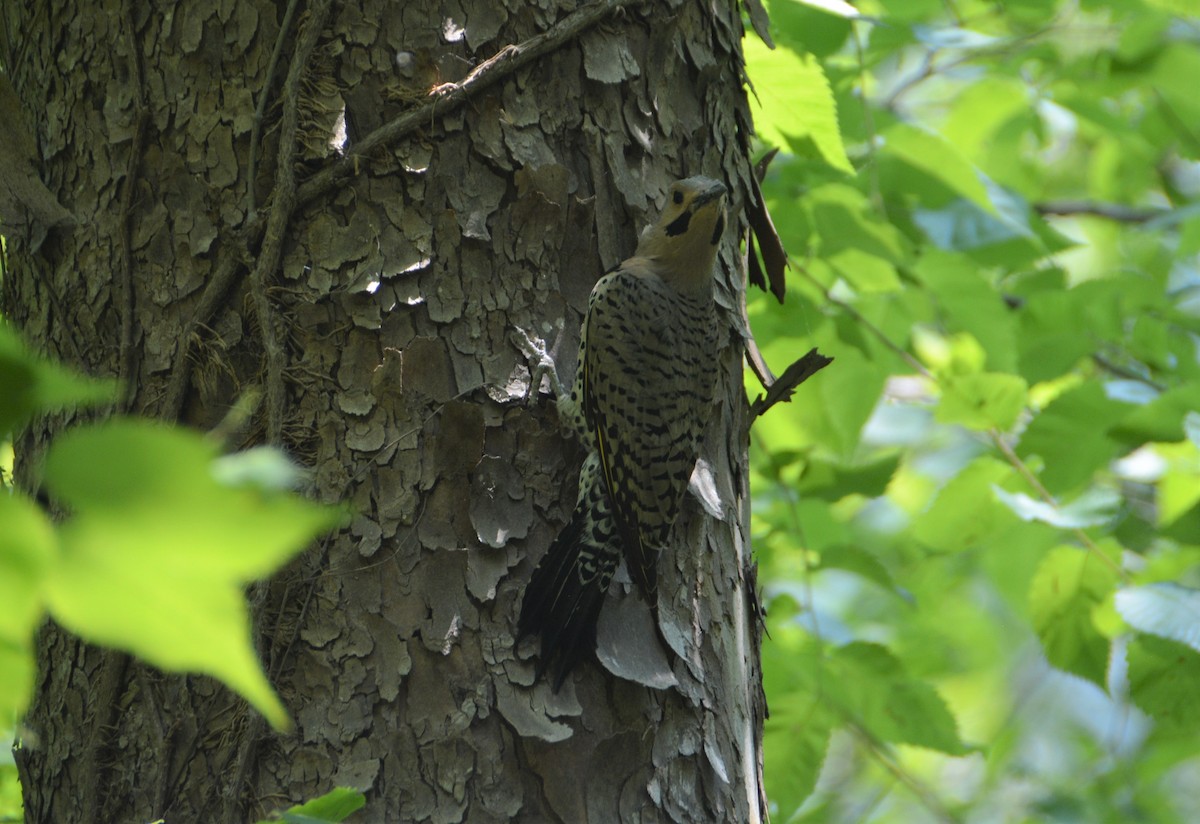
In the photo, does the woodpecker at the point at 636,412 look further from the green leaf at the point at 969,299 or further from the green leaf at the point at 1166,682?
the green leaf at the point at 1166,682

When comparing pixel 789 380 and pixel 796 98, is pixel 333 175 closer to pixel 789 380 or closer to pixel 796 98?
pixel 789 380

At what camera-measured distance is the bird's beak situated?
2.75 metres

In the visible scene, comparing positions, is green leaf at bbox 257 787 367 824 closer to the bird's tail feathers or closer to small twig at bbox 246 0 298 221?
the bird's tail feathers

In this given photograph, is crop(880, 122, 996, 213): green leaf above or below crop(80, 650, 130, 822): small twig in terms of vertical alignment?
above

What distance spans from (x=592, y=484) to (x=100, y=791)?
1.25 metres

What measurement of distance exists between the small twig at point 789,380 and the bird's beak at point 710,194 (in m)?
0.47

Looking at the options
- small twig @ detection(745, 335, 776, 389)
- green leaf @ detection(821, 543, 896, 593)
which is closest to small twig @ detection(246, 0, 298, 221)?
small twig @ detection(745, 335, 776, 389)

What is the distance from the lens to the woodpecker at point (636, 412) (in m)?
2.29

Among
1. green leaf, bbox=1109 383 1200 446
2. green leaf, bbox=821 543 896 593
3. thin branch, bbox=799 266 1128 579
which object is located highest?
green leaf, bbox=1109 383 1200 446

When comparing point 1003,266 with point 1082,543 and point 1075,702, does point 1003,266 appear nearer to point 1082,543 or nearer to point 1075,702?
point 1082,543

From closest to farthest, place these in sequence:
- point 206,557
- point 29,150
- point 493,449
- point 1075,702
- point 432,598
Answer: point 206,557, point 432,598, point 493,449, point 29,150, point 1075,702

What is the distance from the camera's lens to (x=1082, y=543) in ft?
11.5

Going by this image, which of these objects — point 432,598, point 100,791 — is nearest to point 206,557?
point 432,598

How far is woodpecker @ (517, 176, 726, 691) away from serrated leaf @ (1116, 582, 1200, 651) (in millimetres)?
1182
